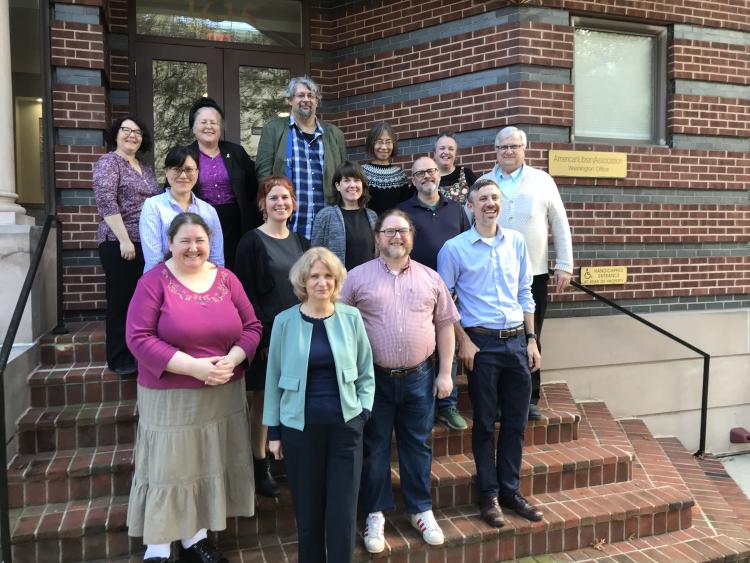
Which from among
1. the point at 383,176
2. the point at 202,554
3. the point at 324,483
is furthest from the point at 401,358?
the point at 383,176

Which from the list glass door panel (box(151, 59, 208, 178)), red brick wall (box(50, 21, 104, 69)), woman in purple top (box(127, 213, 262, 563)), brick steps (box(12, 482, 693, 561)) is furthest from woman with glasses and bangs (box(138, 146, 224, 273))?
glass door panel (box(151, 59, 208, 178))

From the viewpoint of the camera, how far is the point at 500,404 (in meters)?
3.94

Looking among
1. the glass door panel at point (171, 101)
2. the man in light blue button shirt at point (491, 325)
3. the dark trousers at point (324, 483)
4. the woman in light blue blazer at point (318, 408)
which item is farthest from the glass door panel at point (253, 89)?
the dark trousers at point (324, 483)

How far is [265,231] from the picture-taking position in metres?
3.63

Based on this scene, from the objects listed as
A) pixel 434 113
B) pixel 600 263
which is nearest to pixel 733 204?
pixel 600 263

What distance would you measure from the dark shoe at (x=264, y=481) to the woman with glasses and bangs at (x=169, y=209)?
1257mm

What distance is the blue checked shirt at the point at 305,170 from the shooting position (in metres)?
4.45

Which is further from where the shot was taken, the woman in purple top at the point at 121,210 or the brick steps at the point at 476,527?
the woman in purple top at the point at 121,210

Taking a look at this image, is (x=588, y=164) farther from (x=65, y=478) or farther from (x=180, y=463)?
(x=65, y=478)

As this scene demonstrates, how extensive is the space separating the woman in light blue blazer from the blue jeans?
43 centimetres

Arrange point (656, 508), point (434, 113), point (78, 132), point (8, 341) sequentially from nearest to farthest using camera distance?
point (8, 341)
point (656, 508)
point (78, 132)
point (434, 113)

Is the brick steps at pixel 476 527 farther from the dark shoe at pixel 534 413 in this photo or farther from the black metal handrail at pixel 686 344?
the black metal handrail at pixel 686 344

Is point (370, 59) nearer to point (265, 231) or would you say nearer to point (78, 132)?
point (78, 132)

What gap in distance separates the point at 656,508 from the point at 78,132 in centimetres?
549
